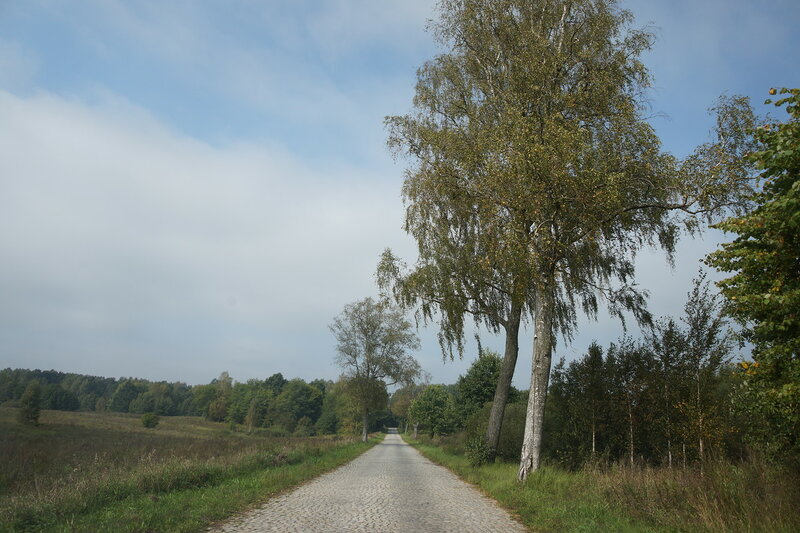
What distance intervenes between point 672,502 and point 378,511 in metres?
4.91

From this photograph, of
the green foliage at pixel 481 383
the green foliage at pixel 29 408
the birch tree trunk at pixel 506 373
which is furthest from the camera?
the green foliage at pixel 29 408

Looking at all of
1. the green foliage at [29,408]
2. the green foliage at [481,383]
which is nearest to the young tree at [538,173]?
the green foliage at [481,383]

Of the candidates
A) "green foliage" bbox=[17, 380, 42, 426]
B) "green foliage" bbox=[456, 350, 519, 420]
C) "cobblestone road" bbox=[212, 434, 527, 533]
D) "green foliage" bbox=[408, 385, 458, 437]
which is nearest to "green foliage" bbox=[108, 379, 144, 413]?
"green foliage" bbox=[17, 380, 42, 426]

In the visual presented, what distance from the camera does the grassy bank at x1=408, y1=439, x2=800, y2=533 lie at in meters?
5.85

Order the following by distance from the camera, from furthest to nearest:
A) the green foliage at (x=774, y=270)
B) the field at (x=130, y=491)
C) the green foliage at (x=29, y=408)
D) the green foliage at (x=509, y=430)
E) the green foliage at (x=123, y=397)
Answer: the green foliage at (x=123, y=397), the green foliage at (x=29, y=408), the green foliage at (x=509, y=430), the field at (x=130, y=491), the green foliage at (x=774, y=270)

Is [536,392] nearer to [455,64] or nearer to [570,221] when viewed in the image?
[570,221]

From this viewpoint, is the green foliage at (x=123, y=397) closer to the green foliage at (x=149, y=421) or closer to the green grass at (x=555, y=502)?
the green foliage at (x=149, y=421)

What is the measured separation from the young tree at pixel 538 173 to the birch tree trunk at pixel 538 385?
35 mm

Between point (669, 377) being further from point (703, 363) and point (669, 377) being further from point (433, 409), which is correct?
point (433, 409)

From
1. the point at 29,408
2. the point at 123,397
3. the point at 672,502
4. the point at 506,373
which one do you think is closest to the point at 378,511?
the point at 672,502

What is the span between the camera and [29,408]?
34.8 metres

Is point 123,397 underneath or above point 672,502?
underneath

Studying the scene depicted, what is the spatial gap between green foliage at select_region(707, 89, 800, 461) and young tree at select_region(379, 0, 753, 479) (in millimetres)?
4609

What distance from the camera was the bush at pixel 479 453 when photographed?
16844 millimetres
